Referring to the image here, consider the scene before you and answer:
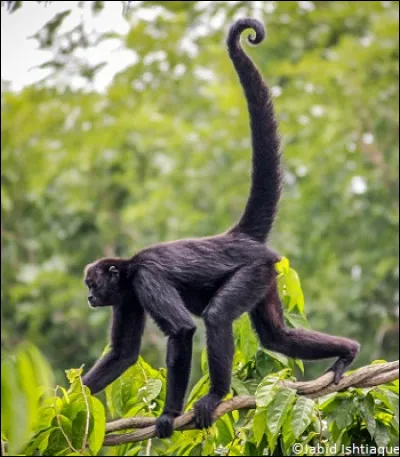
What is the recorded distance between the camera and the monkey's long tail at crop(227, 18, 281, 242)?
6.74 meters

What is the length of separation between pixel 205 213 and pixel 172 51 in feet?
10.4

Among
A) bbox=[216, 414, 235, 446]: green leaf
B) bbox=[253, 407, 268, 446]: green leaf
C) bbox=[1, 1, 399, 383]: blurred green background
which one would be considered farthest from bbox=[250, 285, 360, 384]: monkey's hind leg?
bbox=[1, 1, 399, 383]: blurred green background

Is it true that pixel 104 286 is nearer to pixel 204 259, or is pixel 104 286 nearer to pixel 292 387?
pixel 204 259

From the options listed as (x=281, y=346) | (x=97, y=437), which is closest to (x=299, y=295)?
(x=281, y=346)

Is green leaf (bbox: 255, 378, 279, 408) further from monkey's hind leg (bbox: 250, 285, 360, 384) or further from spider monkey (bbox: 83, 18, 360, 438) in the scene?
monkey's hind leg (bbox: 250, 285, 360, 384)

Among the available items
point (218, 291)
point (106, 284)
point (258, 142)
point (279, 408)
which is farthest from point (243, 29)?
point (279, 408)

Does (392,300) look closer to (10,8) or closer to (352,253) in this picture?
(352,253)

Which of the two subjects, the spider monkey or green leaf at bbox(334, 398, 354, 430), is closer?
green leaf at bbox(334, 398, 354, 430)

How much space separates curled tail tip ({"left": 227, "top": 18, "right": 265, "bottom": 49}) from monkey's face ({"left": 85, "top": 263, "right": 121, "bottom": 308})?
212 centimetres

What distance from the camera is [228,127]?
53.6 ft

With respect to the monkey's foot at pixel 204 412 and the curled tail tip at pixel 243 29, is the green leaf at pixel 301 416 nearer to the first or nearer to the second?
the monkey's foot at pixel 204 412

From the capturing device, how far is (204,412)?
5.82m

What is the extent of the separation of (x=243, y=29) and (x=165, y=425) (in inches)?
119

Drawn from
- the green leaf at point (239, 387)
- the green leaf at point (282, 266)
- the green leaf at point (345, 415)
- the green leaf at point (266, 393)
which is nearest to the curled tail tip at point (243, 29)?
the green leaf at point (282, 266)
